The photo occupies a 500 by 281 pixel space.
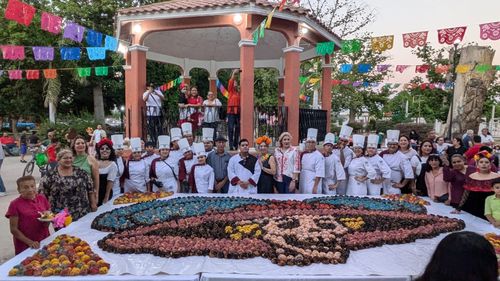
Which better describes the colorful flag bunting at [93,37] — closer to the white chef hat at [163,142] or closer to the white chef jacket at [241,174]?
the white chef hat at [163,142]

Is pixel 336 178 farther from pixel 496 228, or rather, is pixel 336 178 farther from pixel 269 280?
pixel 269 280

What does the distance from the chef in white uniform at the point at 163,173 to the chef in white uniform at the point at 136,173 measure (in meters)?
0.14

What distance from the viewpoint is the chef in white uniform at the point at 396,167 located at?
22.7 feet

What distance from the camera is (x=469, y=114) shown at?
17750mm

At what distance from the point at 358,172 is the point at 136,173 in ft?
13.1

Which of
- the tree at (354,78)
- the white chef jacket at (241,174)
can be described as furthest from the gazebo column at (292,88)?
the tree at (354,78)

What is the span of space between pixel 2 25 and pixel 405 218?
2446 centimetres

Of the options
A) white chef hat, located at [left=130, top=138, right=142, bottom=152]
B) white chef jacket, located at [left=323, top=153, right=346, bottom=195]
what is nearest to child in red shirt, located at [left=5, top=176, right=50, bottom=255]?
white chef hat, located at [left=130, top=138, right=142, bottom=152]

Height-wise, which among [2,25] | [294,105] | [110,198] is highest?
[2,25]

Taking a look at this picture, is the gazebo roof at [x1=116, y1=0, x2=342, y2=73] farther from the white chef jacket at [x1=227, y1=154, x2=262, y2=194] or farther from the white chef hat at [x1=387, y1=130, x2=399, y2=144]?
the white chef jacket at [x1=227, y1=154, x2=262, y2=194]

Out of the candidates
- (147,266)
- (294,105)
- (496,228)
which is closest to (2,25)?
(294,105)

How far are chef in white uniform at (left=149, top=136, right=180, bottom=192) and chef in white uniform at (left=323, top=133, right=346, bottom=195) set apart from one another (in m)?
2.79

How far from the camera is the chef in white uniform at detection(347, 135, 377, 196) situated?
693 centimetres

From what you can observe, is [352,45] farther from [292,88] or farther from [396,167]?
[396,167]
